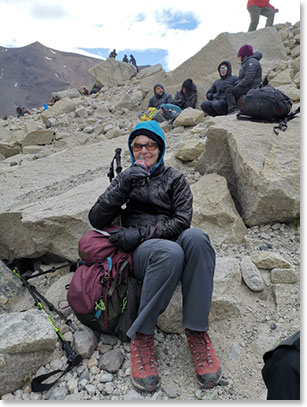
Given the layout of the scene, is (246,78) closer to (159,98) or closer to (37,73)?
(159,98)

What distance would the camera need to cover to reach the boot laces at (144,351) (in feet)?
6.45

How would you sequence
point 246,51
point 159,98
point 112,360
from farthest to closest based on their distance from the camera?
point 159,98, point 246,51, point 112,360

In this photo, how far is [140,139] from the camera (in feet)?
8.41

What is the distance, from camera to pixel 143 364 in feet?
6.45

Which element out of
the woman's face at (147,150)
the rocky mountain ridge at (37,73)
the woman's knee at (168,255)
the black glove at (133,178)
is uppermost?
the rocky mountain ridge at (37,73)

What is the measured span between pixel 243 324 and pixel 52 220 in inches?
88.3

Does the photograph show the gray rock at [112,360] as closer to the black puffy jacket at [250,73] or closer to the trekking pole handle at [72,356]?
the trekking pole handle at [72,356]

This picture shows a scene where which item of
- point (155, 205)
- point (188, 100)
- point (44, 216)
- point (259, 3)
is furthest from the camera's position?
point (259, 3)

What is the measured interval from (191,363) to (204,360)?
0.62 feet

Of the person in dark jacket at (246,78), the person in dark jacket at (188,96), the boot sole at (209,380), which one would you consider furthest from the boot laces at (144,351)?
the person in dark jacket at (188,96)

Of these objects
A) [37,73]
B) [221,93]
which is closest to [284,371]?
[221,93]

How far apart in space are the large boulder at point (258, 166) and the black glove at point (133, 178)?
1.56m

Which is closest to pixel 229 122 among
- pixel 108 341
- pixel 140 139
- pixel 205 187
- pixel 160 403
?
pixel 205 187

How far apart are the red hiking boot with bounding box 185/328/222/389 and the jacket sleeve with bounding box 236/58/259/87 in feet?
22.9
